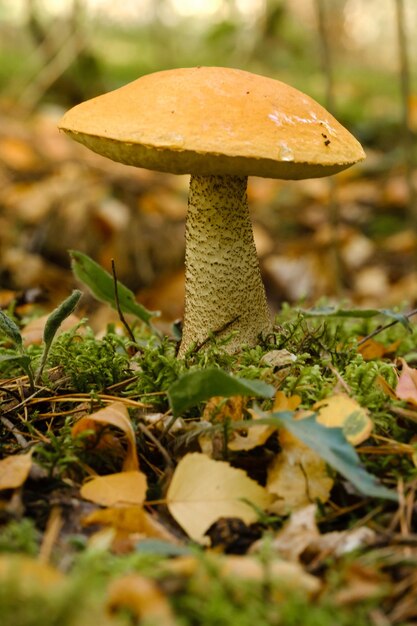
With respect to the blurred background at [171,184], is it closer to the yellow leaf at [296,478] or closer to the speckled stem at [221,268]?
the speckled stem at [221,268]

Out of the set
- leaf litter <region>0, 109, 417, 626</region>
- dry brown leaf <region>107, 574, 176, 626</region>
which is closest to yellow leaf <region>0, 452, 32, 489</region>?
leaf litter <region>0, 109, 417, 626</region>

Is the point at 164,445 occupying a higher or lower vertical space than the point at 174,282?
higher

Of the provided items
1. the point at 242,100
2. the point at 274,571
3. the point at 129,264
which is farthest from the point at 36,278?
the point at 274,571

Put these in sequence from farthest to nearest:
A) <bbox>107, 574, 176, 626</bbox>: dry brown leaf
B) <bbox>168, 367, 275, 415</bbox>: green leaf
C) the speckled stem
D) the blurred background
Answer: the blurred background, the speckled stem, <bbox>168, 367, 275, 415</bbox>: green leaf, <bbox>107, 574, 176, 626</bbox>: dry brown leaf

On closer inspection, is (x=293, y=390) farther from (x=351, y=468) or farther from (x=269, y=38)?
(x=269, y=38)

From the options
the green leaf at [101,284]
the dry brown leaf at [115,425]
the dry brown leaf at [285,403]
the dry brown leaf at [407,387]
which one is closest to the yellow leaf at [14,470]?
the dry brown leaf at [115,425]

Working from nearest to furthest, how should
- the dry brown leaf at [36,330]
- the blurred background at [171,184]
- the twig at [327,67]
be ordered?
1. the dry brown leaf at [36,330]
2. the twig at [327,67]
3. the blurred background at [171,184]

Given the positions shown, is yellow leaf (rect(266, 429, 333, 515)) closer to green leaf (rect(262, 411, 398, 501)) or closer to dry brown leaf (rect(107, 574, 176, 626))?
green leaf (rect(262, 411, 398, 501))
